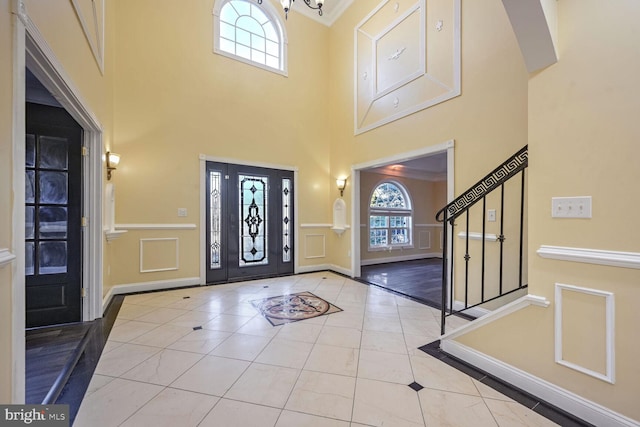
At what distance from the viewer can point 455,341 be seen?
7.36ft

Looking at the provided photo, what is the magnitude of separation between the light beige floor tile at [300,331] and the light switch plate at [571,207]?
216 cm

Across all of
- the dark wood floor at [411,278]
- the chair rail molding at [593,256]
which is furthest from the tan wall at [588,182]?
the dark wood floor at [411,278]

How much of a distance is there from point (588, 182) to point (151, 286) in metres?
5.05

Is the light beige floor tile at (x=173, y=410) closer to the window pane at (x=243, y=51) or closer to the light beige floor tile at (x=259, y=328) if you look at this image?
the light beige floor tile at (x=259, y=328)

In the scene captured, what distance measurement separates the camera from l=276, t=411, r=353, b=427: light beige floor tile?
1504 mm

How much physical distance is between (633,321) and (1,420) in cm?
309

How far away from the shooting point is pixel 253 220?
494cm

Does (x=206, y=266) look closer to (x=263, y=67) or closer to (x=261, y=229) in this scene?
(x=261, y=229)

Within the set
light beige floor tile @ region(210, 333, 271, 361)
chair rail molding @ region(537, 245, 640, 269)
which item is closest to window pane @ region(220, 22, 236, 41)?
light beige floor tile @ region(210, 333, 271, 361)

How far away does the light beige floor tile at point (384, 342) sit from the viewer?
2369 millimetres

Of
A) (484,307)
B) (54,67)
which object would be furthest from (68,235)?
(484,307)

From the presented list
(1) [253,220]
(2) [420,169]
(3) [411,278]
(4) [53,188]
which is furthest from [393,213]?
(4) [53,188]

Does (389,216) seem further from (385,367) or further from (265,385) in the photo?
(265,385)

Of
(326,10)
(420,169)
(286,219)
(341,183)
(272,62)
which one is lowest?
(286,219)
